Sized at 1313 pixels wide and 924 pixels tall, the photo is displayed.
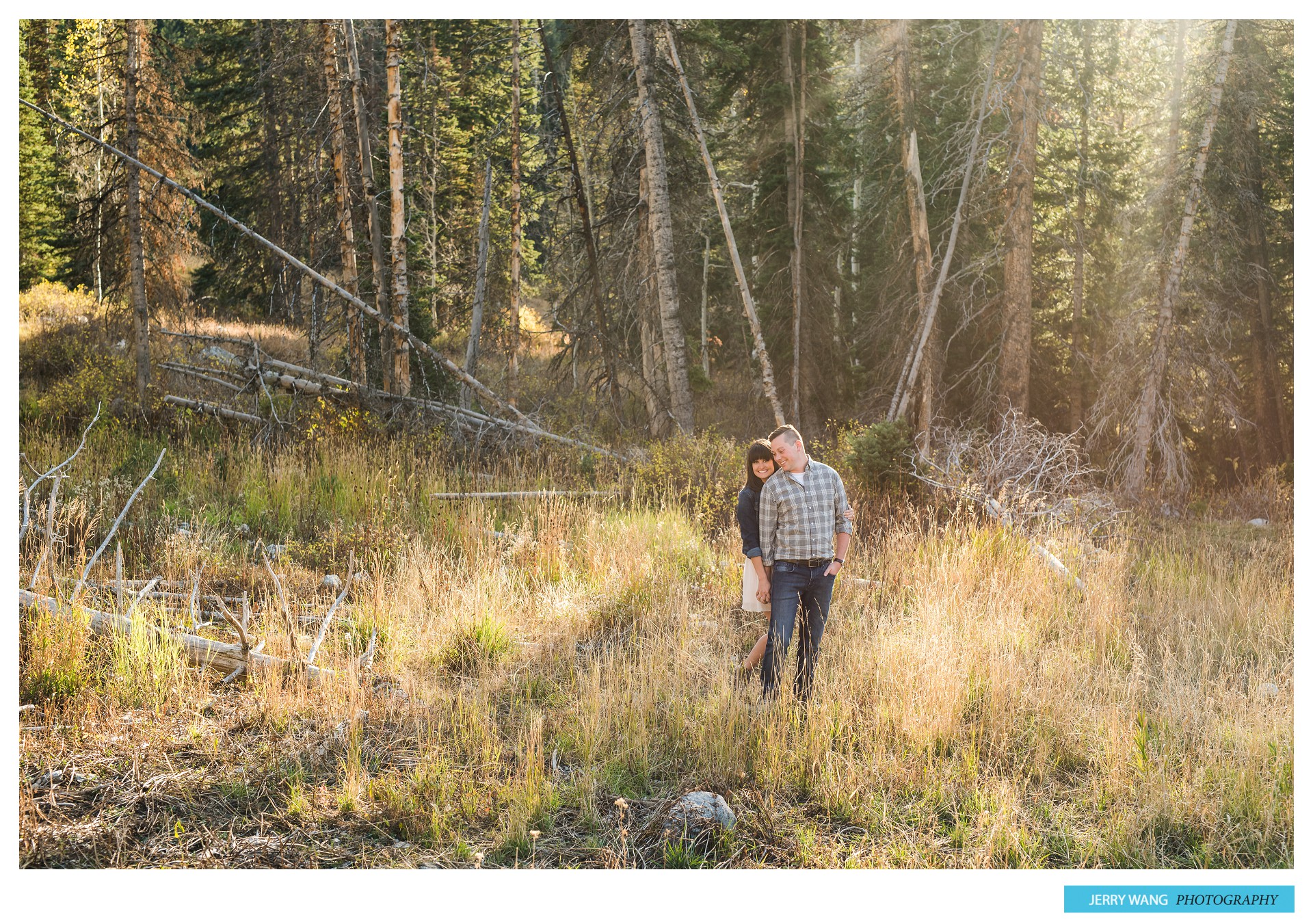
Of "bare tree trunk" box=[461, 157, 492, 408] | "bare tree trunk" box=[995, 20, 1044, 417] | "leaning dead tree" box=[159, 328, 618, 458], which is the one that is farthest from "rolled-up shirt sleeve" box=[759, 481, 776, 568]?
"bare tree trunk" box=[461, 157, 492, 408]

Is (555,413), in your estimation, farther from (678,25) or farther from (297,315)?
(678,25)

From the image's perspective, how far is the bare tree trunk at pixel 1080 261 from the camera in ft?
44.0

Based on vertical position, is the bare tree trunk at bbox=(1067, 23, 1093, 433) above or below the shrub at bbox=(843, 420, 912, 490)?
above

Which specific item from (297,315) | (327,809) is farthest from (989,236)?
(327,809)

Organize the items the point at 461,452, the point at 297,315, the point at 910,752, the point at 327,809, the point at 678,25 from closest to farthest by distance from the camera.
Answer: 1. the point at 327,809
2. the point at 910,752
3. the point at 461,452
4. the point at 678,25
5. the point at 297,315

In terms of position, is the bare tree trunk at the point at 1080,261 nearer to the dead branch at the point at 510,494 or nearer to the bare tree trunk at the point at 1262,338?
the bare tree trunk at the point at 1262,338

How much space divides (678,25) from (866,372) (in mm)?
7926

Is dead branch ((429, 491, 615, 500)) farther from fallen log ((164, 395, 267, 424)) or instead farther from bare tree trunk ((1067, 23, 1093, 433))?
bare tree trunk ((1067, 23, 1093, 433))

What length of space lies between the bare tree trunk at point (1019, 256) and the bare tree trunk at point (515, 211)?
27.2 ft

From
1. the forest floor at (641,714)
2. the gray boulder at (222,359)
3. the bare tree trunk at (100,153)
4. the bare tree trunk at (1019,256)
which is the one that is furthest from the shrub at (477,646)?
the bare tree trunk at (1019,256)

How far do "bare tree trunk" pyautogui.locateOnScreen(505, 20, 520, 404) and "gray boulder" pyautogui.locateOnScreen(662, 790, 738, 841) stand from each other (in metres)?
11.7

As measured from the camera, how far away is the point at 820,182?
15984 mm

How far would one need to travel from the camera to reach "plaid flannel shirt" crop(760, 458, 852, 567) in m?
4.54
